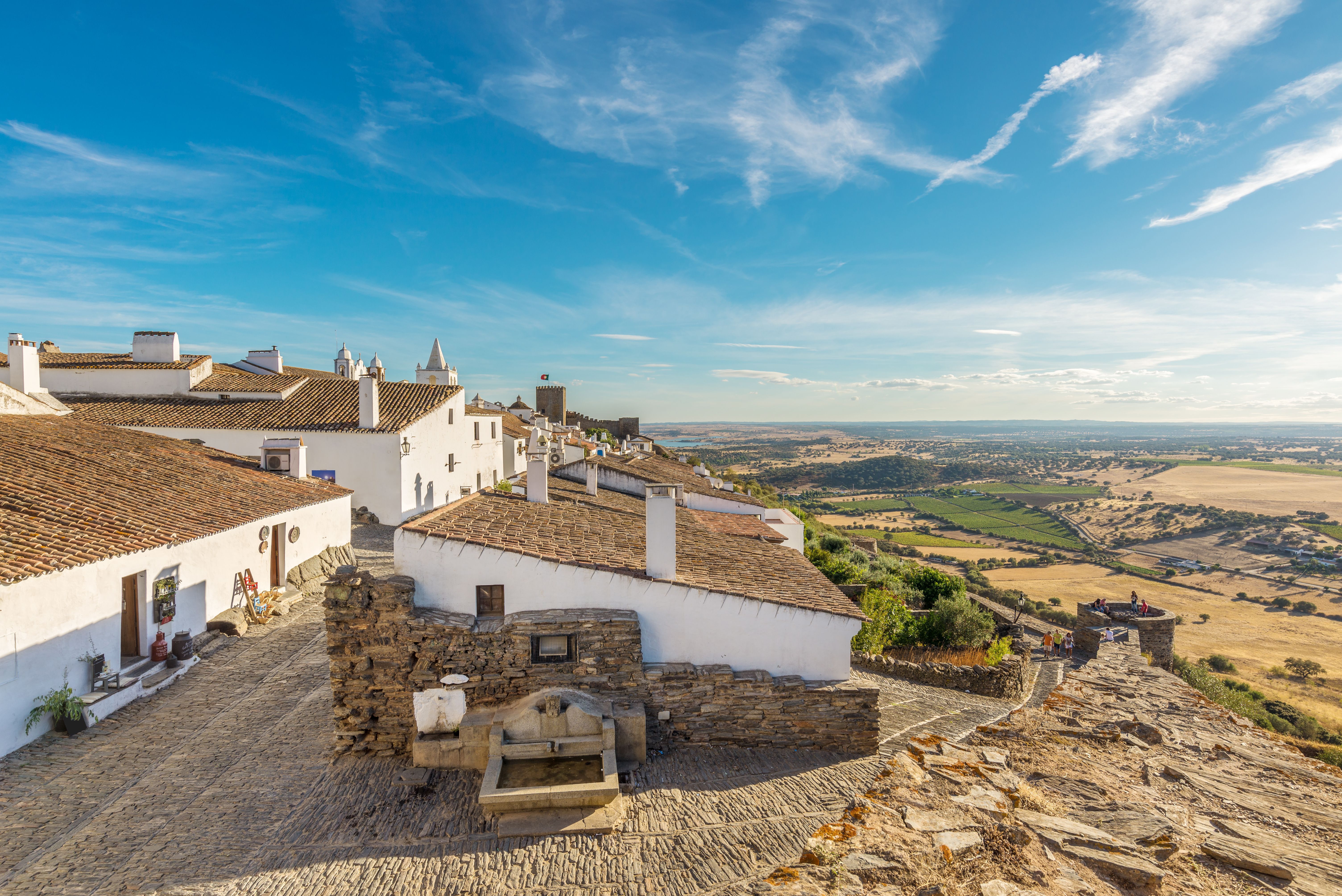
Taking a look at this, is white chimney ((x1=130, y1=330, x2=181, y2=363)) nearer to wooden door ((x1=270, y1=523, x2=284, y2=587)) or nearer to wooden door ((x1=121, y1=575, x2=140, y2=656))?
wooden door ((x1=270, y1=523, x2=284, y2=587))

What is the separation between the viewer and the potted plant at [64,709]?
9.35 meters

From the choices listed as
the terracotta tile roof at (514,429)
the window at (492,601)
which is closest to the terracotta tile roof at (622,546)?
the window at (492,601)

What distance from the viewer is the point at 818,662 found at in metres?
9.51

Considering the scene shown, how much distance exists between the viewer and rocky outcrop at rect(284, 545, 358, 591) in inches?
680

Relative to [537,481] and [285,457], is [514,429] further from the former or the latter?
[537,481]

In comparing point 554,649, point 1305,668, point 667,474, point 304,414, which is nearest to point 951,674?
point 554,649

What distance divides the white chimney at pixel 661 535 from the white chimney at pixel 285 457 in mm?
16730

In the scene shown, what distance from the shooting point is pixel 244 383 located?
28.8 m

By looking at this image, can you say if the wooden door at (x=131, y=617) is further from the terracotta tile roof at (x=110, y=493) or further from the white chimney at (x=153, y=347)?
the white chimney at (x=153, y=347)

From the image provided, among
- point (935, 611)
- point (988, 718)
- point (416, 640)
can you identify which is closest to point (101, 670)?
point (416, 640)

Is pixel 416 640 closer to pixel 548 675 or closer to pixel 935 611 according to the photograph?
pixel 548 675

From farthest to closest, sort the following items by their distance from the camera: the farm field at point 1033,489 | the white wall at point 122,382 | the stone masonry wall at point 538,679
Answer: the farm field at point 1033,489, the white wall at point 122,382, the stone masonry wall at point 538,679

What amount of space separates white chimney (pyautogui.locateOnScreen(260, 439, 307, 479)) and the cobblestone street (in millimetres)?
11516

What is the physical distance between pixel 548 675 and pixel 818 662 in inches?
166
